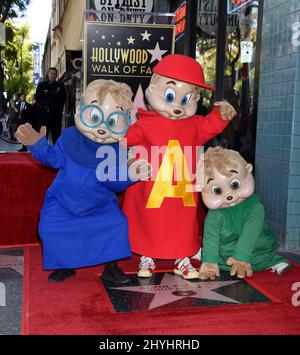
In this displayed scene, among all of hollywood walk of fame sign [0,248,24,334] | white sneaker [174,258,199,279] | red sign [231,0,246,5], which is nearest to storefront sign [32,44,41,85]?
red sign [231,0,246,5]

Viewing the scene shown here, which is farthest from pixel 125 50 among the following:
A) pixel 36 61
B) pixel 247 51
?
pixel 36 61

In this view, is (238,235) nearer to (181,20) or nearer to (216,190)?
(216,190)

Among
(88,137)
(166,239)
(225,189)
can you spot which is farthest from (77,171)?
(225,189)

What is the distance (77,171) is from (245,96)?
2.57 meters

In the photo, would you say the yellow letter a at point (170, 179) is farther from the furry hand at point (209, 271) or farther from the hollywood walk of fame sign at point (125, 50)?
the hollywood walk of fame sign at point (125, 50)

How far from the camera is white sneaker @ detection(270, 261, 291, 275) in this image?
3.50m

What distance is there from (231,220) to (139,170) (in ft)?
2.49

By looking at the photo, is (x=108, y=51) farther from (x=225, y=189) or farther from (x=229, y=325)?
(x=229, y=325)

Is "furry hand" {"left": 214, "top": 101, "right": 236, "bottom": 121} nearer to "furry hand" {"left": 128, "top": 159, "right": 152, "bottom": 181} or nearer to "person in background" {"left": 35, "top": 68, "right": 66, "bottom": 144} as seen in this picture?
"furry hand" {"left": 128, "top": 159, "right": 152, "bottom": 181}

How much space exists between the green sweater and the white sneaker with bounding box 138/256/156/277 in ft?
1.25

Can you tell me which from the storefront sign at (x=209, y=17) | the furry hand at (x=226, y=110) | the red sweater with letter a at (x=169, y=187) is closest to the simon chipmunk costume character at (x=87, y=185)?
the red sweater with letter a at (x=169, y=187)

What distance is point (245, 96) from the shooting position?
520 centimetres

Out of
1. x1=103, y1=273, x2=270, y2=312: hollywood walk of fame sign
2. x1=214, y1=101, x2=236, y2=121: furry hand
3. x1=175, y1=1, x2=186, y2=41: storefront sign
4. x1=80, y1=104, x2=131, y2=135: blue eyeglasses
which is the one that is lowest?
x1=103, y1=273, x2=270, y2=312: hollywood walk of fame sign

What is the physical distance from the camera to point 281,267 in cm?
351
